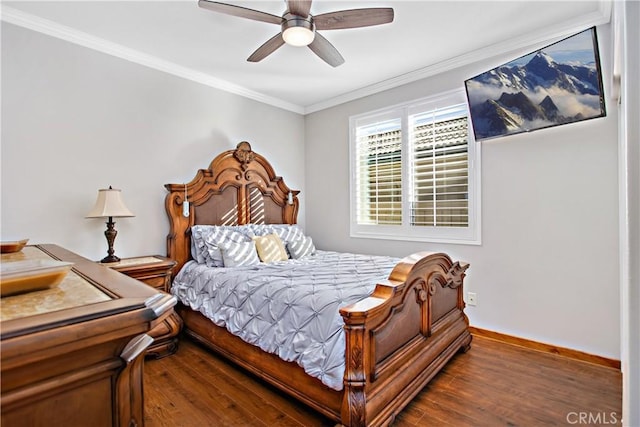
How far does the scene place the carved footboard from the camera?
5.39 ft

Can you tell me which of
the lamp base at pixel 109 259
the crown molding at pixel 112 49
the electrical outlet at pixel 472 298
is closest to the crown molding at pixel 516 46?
the crown molding at pixel 112 49

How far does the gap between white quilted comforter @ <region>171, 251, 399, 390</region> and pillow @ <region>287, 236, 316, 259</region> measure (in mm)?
377

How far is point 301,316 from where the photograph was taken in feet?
6.42

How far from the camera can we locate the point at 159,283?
108 inches

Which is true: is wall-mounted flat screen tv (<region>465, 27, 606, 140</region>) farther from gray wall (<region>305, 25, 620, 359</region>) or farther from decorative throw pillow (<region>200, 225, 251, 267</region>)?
decorative throw pillow (<region>200, 225, 251, 267</region>)

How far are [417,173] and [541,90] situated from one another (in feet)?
4.43

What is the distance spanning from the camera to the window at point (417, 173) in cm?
327

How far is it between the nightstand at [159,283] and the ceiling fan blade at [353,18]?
2.28 metres

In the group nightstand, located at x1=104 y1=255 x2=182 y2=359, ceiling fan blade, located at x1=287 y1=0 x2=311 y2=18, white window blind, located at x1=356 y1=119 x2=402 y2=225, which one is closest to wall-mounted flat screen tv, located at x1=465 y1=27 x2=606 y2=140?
white window blind, located at x1=356 y1=119 x2=402 y2=225

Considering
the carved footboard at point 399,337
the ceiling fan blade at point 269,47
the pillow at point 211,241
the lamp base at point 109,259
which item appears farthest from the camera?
the pillow at point 211,241

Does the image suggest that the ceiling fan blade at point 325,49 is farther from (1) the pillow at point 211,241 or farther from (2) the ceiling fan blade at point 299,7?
(1) the pillow at point 211,241

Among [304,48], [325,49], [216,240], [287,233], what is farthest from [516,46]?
[216,240]

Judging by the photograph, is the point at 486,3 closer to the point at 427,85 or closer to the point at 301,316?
the point at 427,85

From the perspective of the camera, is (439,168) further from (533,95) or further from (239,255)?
(239,255)
